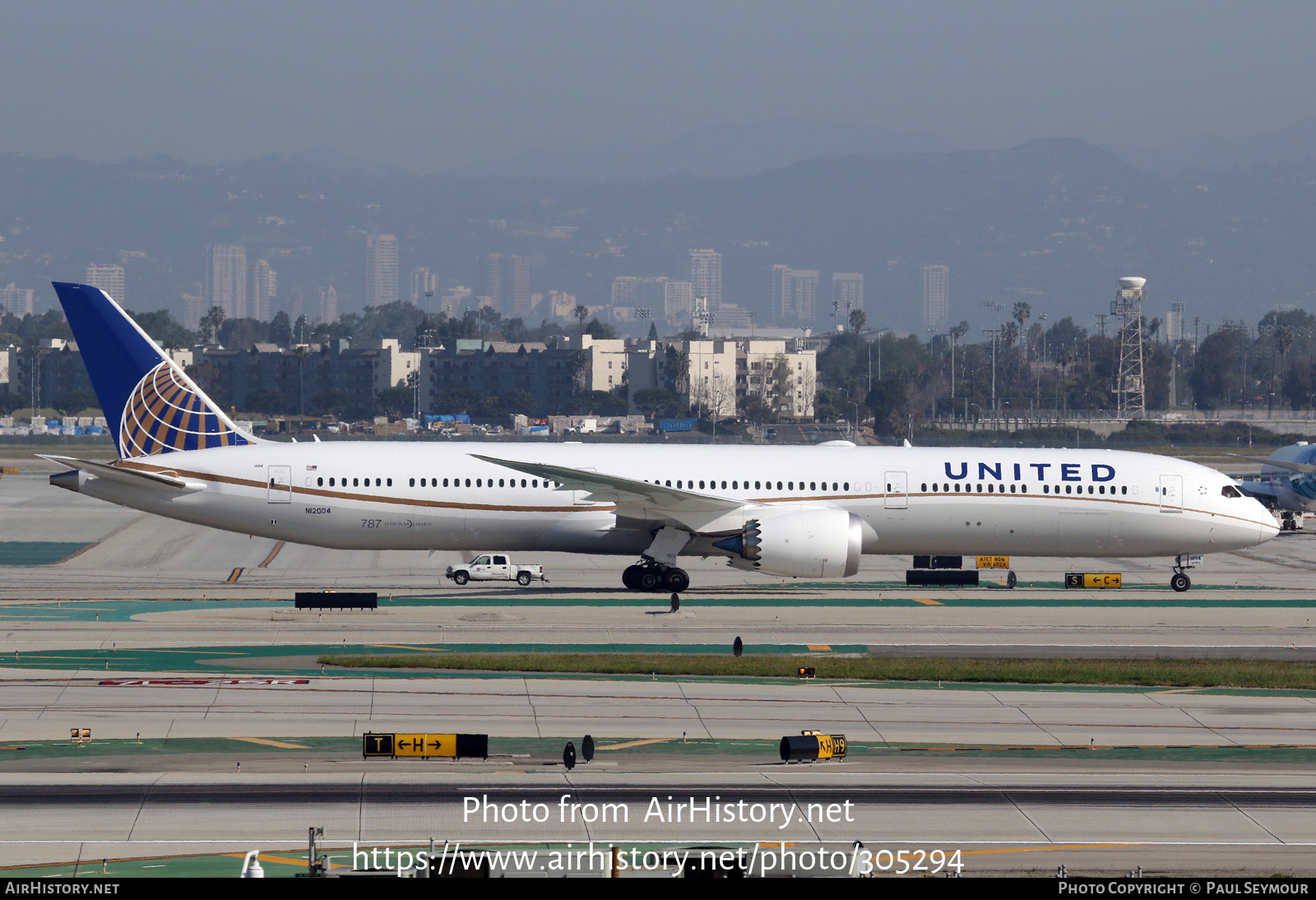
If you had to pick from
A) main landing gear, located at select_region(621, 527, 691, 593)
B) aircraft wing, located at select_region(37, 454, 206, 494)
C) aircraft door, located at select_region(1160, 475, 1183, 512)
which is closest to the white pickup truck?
main landing gear, located at select_region(621, 527, 691, 593)

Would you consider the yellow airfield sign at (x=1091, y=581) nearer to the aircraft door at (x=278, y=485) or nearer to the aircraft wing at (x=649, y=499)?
the aircraft wing at (x=649, y=499)

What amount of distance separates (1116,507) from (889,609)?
9302mm

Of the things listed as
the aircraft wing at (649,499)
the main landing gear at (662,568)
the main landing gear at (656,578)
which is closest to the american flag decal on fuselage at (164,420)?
the aircraft wing at (649,499)

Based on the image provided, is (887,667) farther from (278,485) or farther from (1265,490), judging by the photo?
(1265,490)

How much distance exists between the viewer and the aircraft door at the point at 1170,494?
155 feet

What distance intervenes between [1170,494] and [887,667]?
1852cm

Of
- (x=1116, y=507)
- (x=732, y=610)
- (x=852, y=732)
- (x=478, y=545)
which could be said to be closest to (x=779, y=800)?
(x=852, y=732)

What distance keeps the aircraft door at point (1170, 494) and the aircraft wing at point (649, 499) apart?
1405 cm

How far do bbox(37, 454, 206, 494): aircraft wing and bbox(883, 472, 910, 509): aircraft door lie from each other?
72.3 feet

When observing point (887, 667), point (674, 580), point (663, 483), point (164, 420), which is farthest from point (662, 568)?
point (164, 420)

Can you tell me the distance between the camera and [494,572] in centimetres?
5059

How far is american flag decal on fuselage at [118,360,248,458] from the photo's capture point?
149 ft

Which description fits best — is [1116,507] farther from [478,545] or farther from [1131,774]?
[1131,774]

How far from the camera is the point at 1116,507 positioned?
4691cm
